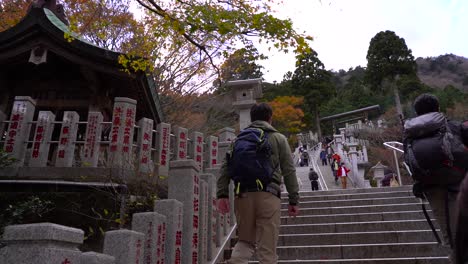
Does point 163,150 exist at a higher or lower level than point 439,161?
higher

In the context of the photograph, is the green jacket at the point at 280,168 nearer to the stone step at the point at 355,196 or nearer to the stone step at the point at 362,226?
the stone step at the point at 362,226

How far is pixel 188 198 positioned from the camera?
4379 millimetres

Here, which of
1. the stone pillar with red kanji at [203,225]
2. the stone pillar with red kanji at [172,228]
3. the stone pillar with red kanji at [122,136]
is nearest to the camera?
the stone pillar with red kanji at [172,228]

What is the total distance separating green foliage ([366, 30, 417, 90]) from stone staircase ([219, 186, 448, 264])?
2959cm

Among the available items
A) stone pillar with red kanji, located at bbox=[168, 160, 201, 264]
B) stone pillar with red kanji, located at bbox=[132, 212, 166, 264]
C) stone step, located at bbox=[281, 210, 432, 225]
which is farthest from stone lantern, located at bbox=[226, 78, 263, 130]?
stone pillar with red kanji, located at bbox=[132, 212, 166, 264]

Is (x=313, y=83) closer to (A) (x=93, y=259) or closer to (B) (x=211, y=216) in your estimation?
(B) (x=211, y=216)

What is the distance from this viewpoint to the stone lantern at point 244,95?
33.7 feet

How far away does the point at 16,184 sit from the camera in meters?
6.06

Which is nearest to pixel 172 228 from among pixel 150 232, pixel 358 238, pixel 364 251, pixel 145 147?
pixel 150 232

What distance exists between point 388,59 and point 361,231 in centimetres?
3281

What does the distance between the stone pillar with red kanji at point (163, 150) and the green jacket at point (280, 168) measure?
379 cm

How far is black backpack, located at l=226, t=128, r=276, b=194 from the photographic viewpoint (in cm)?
306

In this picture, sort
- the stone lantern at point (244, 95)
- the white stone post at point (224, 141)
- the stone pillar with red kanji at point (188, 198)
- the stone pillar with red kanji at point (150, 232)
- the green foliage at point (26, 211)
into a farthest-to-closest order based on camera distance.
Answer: the stone lantern at point (244, 95)
the white stone post at point (224, 141)
the green foliage at point (26, 211)
the stone pillar with red kanji at point (188, 198)
the stone pillar with red kanji at point (150, 232)

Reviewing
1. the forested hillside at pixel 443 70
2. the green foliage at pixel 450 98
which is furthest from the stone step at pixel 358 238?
the forested hillside at pixel 443 70
